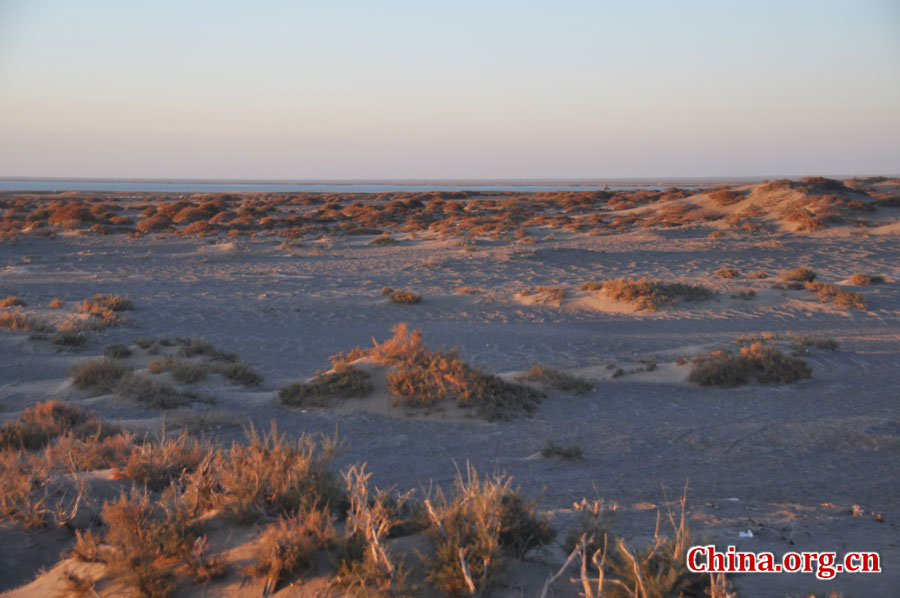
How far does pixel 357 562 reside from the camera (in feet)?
10.9

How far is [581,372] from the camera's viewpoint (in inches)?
442

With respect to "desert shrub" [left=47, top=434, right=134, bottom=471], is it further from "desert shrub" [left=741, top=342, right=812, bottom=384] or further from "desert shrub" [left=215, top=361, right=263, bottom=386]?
"desert shrub" [left=741, top=342, right=812, bottom=384]

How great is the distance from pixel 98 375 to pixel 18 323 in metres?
4.94

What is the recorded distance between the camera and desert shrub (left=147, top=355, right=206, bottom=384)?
1004cm

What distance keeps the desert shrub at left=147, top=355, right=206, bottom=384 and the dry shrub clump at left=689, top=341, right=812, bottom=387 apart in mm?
8126

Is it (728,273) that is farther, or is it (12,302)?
(728,273)

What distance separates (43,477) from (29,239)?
102 ft

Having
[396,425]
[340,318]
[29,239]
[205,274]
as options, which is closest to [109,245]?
[29,239]

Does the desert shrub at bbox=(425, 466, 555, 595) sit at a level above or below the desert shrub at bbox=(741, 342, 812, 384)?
above

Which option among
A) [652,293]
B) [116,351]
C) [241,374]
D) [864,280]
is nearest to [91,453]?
[241,374]

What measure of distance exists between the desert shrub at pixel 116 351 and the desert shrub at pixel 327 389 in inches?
155

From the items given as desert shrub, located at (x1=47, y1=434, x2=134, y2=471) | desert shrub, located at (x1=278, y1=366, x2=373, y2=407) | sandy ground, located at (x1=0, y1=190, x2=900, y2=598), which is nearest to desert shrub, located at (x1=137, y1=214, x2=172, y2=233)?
sandy ground, located at (x1=0, y1=190, x2=900, y2=598)

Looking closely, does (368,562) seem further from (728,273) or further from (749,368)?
(728,273)

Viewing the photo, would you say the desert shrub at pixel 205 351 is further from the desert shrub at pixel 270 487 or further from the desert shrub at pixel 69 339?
the desert shrub at pixel 270 487
